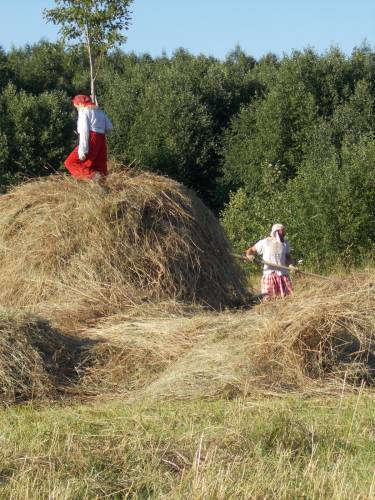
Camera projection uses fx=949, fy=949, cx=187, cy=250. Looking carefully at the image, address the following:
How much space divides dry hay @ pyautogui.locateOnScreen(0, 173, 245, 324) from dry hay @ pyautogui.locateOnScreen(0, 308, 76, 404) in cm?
146

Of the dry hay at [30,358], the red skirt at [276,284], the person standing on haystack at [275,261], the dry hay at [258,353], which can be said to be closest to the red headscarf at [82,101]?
the person standing on haystack at [275,261]

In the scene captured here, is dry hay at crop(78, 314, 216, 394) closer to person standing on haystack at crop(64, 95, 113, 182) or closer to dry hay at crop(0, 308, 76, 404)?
dry hay at crop(0, 308, 76, 404)

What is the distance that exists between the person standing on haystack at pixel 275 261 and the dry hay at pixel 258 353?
13.6 feet

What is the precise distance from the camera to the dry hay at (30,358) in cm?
774

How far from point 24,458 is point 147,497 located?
0.74 metres

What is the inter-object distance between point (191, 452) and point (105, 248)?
17.4 feet

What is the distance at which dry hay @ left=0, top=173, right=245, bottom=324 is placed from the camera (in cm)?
1045

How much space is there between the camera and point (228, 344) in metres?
8.52

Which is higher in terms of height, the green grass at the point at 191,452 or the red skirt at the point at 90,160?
the red skirt at the point at 90,160

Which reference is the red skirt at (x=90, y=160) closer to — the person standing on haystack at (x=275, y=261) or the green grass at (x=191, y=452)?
the person standing on haystack at (x=275, y=261)

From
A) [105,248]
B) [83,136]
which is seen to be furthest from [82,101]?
[105,248]

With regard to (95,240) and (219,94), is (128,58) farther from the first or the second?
(95,240)

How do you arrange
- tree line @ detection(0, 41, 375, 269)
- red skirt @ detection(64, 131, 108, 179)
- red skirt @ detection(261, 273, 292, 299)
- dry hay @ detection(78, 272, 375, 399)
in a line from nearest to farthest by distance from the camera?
dry hay @ detection(78, 272, 375, 399) → red skirt @ detection(64, 131, 108, 179) → red skirt @ detection(261, 273, 292, 299) → tree line @ detection(0, 41, 375, 269)

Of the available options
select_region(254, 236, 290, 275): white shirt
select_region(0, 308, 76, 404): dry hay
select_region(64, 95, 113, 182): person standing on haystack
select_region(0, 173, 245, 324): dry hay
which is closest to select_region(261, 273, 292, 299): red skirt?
select_region(254, 236, 290, 275): white shirt
